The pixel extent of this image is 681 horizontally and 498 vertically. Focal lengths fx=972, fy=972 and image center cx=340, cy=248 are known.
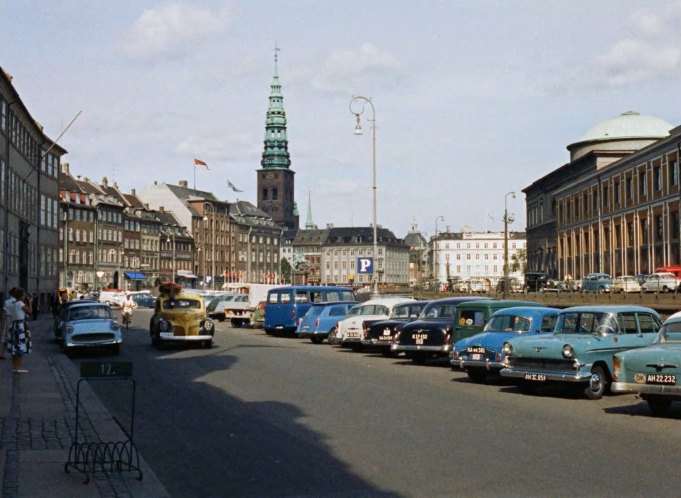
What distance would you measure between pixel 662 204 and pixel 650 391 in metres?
63.7

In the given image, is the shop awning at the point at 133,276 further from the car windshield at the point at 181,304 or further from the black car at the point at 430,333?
the black car at the point at 430,333

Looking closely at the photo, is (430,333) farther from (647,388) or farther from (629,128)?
(629,128)

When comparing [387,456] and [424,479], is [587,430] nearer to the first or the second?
[387,456]

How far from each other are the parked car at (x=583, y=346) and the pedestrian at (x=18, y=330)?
34.8ft

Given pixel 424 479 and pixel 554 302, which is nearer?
pixel 424 479

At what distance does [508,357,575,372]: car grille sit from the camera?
690 inches

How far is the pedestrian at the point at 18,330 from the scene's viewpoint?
70.7 feet

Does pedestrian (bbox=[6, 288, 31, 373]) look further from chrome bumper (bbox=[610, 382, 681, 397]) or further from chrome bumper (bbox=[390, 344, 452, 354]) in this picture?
chrome bumper (bbox=[610, 382, 681, 397])

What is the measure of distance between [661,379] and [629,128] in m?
92.0

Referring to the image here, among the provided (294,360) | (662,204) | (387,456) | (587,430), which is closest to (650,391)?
(587,430)

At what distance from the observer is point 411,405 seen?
16.1 m

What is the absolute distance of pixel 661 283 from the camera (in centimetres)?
5747

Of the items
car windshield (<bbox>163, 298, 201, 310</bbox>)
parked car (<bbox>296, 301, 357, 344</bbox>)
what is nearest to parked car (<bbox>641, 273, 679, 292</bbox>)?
parked car (<bbox>296, 301, 357, 344</bbox>)

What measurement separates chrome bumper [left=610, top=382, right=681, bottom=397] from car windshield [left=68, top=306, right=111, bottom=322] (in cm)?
1923
